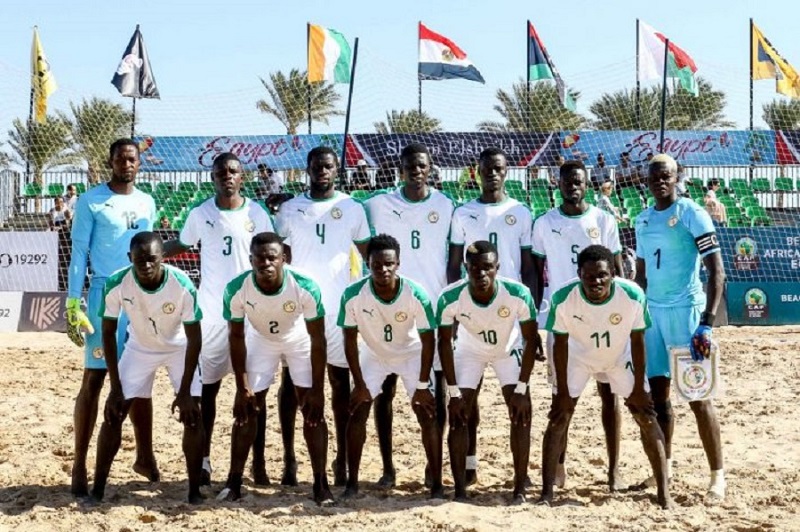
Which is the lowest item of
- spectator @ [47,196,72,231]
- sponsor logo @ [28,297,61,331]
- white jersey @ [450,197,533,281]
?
sponsor logo @ [28,297,61,331]

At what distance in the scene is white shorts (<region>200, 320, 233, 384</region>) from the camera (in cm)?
581

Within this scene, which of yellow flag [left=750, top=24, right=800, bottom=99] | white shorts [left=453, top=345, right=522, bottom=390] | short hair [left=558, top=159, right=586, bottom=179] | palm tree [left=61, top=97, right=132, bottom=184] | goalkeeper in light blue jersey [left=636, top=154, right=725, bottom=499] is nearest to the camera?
goalkeeper in light blue jersey [left=636, top=154, right=725, bottom=499]

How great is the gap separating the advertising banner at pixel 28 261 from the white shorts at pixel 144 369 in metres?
10.5

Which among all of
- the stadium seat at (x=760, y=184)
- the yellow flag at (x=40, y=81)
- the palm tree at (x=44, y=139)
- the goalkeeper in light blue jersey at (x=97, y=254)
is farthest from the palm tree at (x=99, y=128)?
the goalkeeper in light blue jersey at (x=97, y=254)

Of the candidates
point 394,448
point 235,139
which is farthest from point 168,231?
point 394,448

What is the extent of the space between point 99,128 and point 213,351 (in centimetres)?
2163

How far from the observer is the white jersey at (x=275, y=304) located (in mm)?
5434

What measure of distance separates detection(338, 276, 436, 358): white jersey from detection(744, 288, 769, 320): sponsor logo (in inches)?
447

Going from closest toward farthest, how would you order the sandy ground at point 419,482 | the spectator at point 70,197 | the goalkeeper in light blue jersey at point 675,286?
1. the sandy ground at point 419,482
2. the goalkeeper in light blue jersey at point 675,286
3. the spectator at point 70,197

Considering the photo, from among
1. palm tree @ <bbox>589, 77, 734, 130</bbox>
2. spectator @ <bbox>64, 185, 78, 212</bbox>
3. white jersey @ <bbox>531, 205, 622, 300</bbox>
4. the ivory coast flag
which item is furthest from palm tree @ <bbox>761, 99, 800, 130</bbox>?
white jersey @ <bbox>531, 205, 622, 300</bbox>

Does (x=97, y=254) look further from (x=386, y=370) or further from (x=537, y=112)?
(x=537, y=112)

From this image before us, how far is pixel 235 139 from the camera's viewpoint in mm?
20078

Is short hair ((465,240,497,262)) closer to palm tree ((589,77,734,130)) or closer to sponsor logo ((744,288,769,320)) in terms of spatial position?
sponsor logo ((744,288,769,320))

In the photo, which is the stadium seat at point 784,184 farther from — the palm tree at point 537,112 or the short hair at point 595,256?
the short hair at point 595,256
